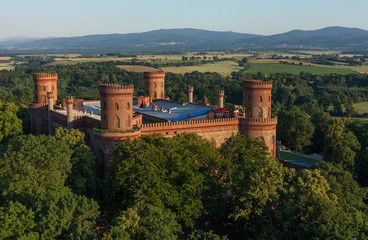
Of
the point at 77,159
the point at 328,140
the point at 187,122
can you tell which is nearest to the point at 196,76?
the point at 328,140

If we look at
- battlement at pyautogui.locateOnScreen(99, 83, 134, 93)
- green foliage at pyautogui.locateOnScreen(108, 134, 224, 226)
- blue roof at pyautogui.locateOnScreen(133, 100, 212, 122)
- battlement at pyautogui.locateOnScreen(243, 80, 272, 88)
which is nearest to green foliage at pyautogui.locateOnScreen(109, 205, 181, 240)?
green foliage at pyautogui.locateOnScreen(108, 134, 224, 226)

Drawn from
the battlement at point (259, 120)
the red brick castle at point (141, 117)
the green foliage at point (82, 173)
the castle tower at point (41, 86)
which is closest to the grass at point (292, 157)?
the red brick castle at point (141, 117)

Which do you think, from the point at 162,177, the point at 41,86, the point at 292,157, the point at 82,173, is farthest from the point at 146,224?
the point at 41,86

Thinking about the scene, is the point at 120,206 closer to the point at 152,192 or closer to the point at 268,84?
the point at 152,192

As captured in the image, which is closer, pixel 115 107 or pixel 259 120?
pixel 115 107

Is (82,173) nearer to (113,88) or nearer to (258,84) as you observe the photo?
(113,88)

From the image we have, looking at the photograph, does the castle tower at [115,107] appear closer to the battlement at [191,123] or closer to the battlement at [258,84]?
the battlement at [191,123]

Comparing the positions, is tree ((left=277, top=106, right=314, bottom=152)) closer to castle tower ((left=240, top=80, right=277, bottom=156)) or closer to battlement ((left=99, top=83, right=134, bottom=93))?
castle tower ((left=240, top=80, right=277, bottom=156))
